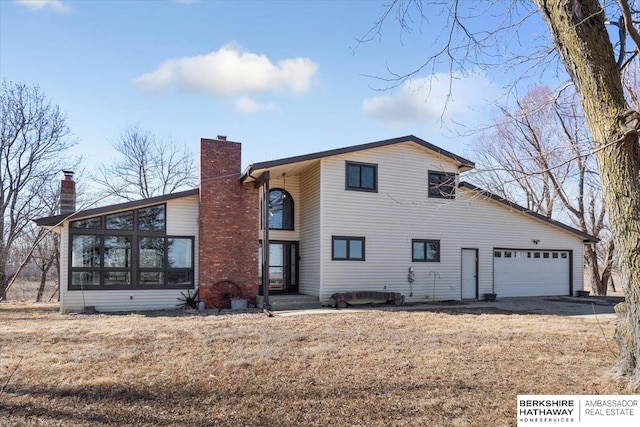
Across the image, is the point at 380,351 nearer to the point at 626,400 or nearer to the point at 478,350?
the point at 478,350

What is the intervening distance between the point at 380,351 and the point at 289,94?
32.1 ft

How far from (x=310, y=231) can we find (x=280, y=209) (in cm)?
159

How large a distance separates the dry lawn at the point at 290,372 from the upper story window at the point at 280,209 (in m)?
5.97

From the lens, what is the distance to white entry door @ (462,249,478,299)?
1583cm

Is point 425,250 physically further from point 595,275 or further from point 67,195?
point 595,275

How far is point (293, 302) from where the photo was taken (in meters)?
13.3

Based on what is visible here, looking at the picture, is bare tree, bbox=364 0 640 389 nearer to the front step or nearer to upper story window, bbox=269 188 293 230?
the front step

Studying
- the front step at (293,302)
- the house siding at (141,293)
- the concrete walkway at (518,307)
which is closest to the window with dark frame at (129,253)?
the house siding at (141,293)

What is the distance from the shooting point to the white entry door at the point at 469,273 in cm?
1583

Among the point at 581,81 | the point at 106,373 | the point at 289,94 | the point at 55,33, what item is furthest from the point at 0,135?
the point at 581,81

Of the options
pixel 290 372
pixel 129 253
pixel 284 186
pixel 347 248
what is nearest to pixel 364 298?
pixel 347 248

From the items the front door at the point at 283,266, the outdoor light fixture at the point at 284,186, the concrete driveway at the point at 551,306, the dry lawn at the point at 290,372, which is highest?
the outdoor light fixture at the point at 284,186

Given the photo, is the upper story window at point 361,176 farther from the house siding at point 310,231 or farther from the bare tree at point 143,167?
the bare tree at point 143,167

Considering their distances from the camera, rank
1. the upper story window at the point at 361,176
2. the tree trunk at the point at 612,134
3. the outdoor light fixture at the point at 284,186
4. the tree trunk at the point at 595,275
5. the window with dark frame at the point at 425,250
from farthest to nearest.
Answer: the tree trunk at the point at 595,275 < the outdoor light fixture at the point at 284,186 < the window with dark frame at the point at 425,250 < the upper story window at the point at 361,176 < the tree trunk at the point at 612,134
